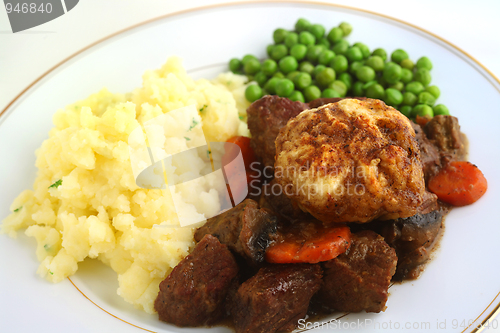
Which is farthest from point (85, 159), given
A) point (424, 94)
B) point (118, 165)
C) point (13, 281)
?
point (424, 94)

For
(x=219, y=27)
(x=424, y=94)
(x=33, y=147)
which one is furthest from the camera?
(x=219, y=27)

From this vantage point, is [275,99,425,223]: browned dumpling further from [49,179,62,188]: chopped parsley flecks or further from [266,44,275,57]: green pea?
[266,44,275,57]: green pea

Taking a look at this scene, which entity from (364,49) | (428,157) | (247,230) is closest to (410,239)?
(428,157)

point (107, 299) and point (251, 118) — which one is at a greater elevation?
point (251, 118)

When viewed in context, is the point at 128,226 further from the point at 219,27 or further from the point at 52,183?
the point at 219,27

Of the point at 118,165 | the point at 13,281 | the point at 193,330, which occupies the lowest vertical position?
the point at 193,330

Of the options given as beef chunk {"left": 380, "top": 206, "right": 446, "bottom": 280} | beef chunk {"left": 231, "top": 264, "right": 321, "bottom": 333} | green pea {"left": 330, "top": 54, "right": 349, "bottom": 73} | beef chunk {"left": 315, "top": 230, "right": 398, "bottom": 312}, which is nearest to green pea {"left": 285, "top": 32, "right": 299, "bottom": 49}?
green pea {"left": 330, "top": 54, "right": 349, "bottom": 73}
